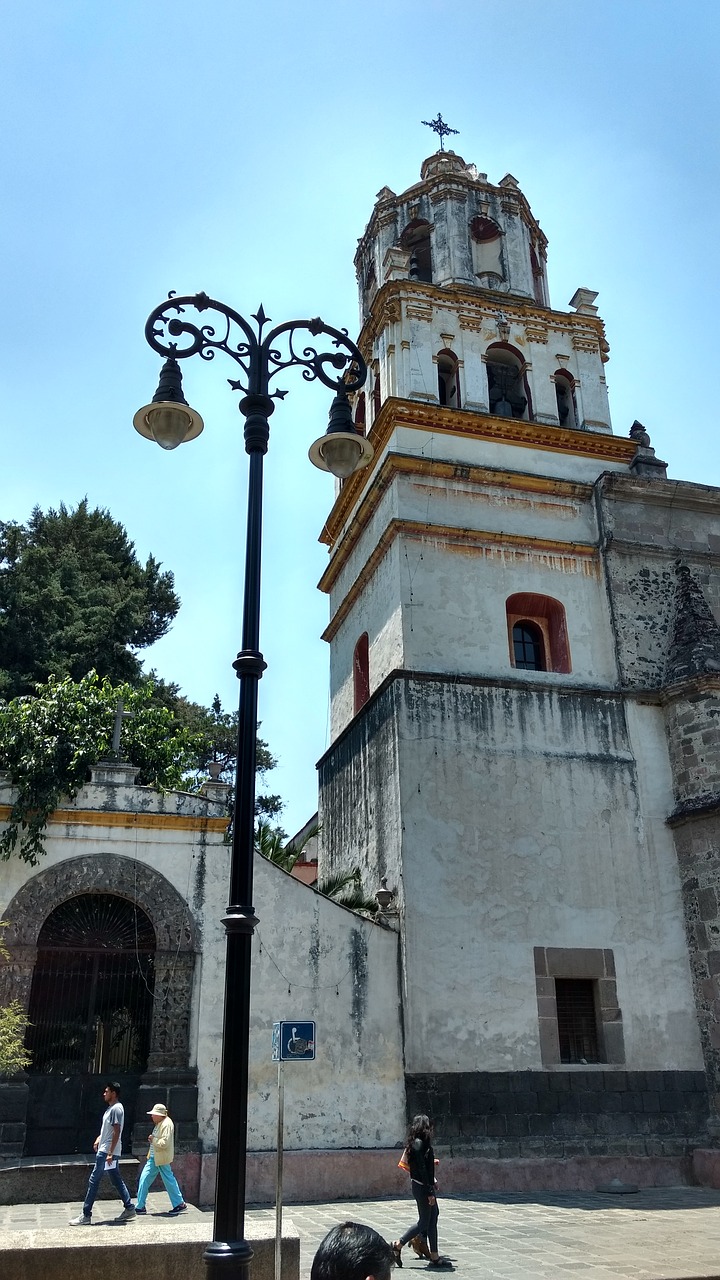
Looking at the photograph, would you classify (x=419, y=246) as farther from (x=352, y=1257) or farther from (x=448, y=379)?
(x=352, y=1257)

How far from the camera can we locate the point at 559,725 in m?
15.8

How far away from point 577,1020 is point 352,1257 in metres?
12.6

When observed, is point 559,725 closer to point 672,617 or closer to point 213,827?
point 672,617

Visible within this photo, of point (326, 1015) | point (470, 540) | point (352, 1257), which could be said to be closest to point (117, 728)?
point (326, 1015)

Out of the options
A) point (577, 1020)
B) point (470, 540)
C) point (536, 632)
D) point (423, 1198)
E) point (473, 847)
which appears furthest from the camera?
point (536, 632)

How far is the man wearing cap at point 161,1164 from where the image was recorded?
1022cm

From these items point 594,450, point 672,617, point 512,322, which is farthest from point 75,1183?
point 512,322

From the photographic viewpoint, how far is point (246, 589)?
651 cm

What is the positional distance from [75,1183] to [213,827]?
14.8 ft

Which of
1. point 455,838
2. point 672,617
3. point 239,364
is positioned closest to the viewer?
point 239,364

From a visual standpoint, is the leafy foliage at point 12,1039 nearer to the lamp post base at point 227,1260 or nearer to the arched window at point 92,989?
the arched window at point 92,989

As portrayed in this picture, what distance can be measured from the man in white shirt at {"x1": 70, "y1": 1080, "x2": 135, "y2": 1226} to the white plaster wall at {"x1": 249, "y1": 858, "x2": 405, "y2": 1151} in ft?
8.22

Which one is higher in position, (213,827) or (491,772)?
(491,772)

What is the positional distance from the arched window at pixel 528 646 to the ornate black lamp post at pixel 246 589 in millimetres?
9273
